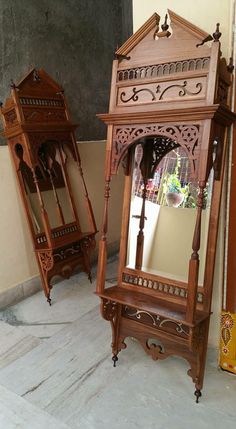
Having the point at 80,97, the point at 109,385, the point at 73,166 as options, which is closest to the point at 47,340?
the point at 109,385

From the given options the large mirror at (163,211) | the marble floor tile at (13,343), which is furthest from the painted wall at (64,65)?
the large mirror at (163,211)

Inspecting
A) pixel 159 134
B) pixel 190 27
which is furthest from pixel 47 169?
pixel 190 27

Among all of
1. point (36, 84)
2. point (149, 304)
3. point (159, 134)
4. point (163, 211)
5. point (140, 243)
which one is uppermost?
point (36, 84)

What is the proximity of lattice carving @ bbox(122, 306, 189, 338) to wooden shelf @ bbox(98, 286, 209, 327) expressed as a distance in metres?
0.06

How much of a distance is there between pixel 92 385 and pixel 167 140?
4.64ft

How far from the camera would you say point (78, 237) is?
296 cm

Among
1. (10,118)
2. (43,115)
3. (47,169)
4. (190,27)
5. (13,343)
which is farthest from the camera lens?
(47,169)

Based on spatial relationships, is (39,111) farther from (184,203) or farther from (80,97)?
(184,203)

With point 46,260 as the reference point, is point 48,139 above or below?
above

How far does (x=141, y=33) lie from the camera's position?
153 cm

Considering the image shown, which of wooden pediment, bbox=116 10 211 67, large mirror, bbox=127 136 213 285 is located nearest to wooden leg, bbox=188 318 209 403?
large mirror, bbox=127 136 213 285

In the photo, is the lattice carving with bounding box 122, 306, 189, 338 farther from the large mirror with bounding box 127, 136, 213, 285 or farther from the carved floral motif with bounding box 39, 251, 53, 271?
the carved floral motif with bounding box 39, 251, 53, 271

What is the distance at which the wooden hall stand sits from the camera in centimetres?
142

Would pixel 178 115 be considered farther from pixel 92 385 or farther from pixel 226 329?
pixel 92 385
